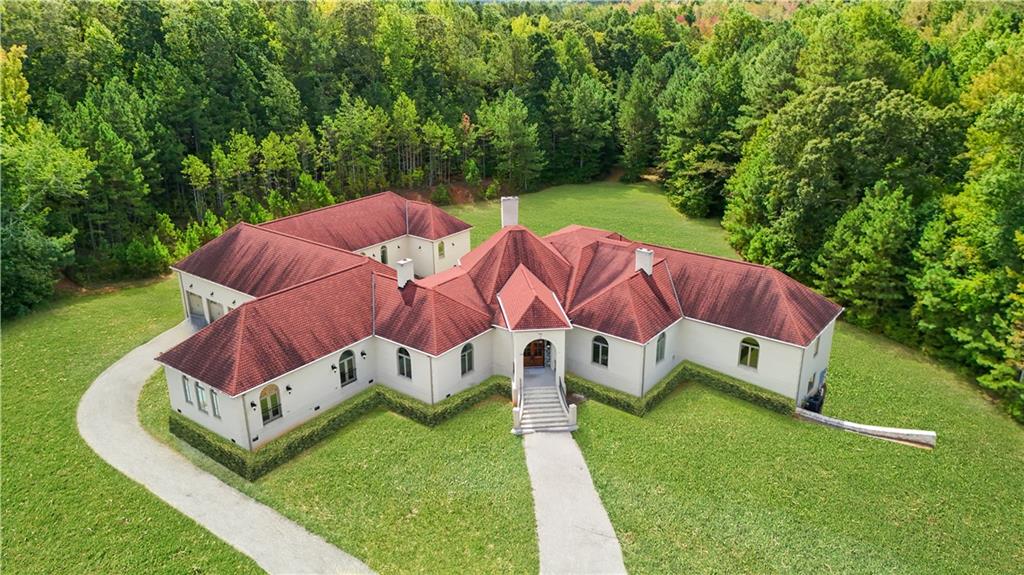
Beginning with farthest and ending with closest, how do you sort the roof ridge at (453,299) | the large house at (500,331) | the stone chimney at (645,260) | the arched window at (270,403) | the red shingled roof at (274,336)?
1. the stone chimney at (645,260)
2. the roof ridge at (453,299)
3. the large house at (500,331)
4. the arched window at (270,403)
5. the red shingled roof at (274,336)

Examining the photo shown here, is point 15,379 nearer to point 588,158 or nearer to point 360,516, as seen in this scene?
point 360,516

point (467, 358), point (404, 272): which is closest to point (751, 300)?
point (467, 358)

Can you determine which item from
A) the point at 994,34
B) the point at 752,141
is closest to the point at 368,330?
the point at 752,141

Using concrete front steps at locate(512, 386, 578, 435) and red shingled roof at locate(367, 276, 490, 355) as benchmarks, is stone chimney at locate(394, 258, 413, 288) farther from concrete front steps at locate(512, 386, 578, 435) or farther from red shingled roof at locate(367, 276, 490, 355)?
concrete front steps at locate(512, 386, 578, 435)

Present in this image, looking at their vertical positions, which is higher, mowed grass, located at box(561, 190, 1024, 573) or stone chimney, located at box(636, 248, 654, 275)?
stone chimney, located at box(636, 248, 654, 275)

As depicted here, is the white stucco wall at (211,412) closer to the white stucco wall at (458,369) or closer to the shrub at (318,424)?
the shrub at (318,424)

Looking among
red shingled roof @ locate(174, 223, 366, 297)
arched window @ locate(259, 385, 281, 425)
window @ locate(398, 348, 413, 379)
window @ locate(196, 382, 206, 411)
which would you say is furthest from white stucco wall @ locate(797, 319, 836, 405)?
window @ locate(196, 382, 206, 411)

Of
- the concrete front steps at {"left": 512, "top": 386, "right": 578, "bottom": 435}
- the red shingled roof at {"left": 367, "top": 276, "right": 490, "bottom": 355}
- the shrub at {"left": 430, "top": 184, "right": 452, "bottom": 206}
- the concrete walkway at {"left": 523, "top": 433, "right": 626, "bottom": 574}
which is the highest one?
the red shingled roof at {"left": 367, "top": 276, "right": 490, "bottom": 355}

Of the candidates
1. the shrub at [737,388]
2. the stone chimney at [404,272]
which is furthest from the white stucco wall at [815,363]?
the stone chimney at [404,272]
